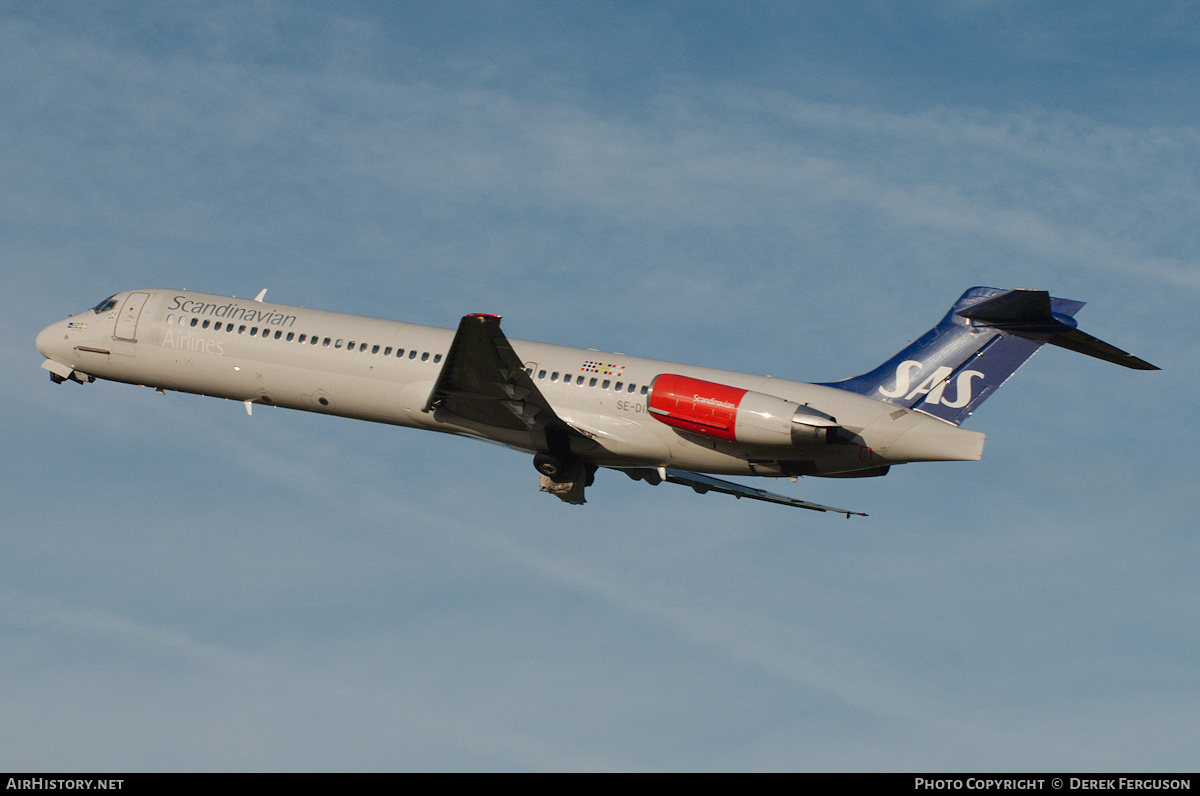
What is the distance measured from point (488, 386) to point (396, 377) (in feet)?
11.3

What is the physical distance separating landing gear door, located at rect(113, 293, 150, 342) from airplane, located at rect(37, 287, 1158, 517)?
38mm

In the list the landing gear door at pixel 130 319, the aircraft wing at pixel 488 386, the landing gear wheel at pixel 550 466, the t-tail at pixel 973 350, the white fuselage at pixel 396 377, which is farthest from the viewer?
the landing gear door at pixel 130 319

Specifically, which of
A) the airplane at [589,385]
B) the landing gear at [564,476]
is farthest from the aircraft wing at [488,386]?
the landing gear at [564,476]

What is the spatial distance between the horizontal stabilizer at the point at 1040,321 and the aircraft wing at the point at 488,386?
389 inches

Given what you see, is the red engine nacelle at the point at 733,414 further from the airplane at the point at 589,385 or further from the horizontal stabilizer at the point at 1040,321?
the horizontal stabilizer at the point at 1040,321

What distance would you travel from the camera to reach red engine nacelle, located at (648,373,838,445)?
84.7ft

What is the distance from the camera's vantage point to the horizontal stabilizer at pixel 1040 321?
2598 centimetres

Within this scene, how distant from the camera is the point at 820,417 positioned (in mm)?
25891

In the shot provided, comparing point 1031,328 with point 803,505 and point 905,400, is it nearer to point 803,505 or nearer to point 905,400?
point 905,400

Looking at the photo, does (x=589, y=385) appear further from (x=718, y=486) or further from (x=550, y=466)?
(x=718, y=486)

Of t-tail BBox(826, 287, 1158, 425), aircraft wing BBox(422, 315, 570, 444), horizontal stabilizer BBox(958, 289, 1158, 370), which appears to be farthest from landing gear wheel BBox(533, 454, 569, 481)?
horizontal stabilizer BBox(958, 289, 1158, 370)

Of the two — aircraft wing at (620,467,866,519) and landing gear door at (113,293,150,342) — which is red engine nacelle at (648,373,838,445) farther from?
landing gear door at (113,293,150,342)

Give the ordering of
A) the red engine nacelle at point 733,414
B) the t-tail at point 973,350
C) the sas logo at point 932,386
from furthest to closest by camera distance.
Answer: the sas logo at point 932,386
the t-tail at point 973,350
the red engine nacelle at point 733,414

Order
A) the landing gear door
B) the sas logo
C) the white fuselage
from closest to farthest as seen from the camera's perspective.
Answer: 1. the white fuselage
2. the sas logo
3. the landing gear door
